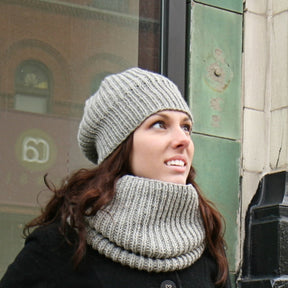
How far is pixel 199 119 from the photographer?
6.20 metres

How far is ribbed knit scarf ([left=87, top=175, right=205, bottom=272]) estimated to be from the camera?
3.59 m

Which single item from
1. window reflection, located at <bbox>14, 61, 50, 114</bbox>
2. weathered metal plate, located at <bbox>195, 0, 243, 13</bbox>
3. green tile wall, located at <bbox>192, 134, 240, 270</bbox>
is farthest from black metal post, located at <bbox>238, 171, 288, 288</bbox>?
window reflection, located at <bbox>14, 61, 50, 114</bbox>

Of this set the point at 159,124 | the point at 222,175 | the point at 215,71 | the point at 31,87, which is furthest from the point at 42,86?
the point at 159,124

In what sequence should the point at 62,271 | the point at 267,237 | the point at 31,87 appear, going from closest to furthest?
the point at 62,271 < the point at 31,87 < the point at 267,237

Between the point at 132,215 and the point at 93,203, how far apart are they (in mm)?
160

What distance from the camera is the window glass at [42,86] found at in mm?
5512

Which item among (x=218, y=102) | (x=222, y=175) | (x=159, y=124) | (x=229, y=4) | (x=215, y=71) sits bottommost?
(x=222, y=175)

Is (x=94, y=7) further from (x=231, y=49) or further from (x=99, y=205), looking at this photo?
(x=99, y=205)

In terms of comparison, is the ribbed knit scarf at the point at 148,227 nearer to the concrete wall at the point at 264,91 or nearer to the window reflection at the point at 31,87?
the window reflection at the point at 31,87

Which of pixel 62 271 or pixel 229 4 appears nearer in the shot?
pixel 62 271

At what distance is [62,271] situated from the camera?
11.7 ft

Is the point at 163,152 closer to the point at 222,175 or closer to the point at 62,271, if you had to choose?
the point at 62,271

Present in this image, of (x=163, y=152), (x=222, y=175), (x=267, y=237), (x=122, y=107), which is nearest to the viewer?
(x=163, y=152)

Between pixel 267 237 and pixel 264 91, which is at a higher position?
pixel 264 91
